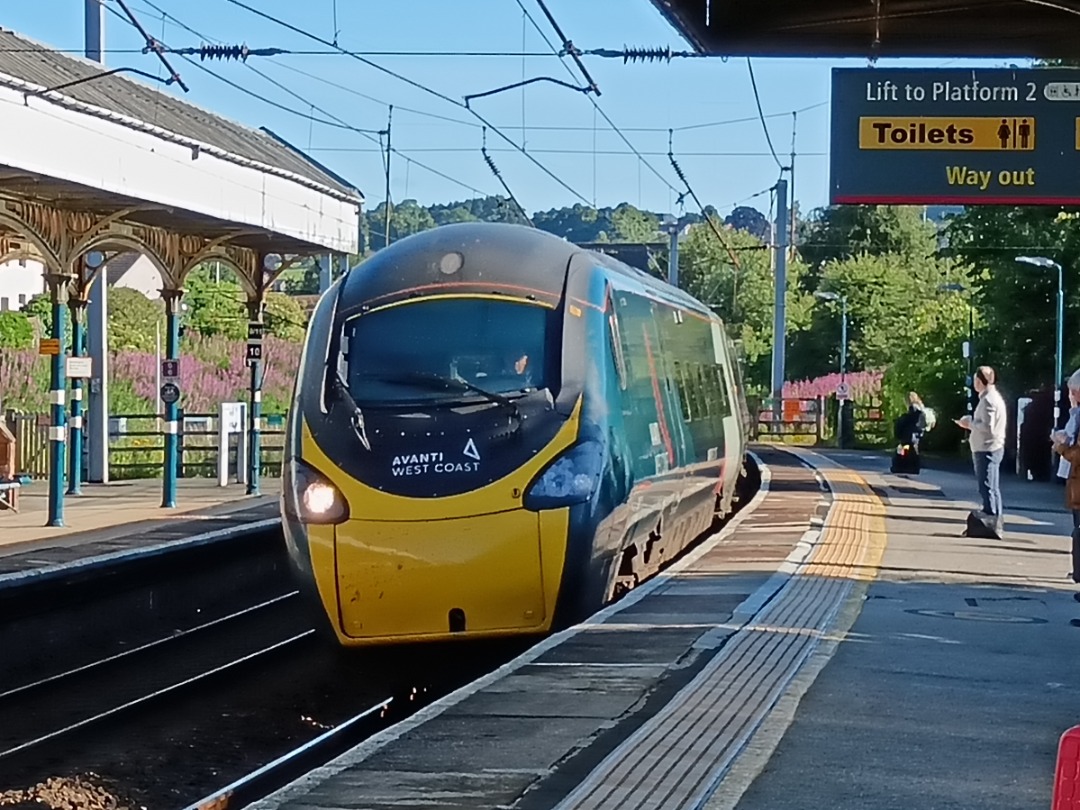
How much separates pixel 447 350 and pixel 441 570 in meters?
1.60

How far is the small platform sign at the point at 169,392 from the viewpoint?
24672mm

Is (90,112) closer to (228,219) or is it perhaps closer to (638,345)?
(228,219)

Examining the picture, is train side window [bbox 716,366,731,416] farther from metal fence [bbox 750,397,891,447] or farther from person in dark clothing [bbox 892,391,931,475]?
metal fence [bbox 750,397,891,447]

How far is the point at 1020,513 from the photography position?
24797 mm

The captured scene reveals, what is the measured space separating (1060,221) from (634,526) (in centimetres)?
3237

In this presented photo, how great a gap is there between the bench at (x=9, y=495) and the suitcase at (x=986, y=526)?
478 inches

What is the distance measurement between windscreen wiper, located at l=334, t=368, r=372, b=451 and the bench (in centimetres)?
1271

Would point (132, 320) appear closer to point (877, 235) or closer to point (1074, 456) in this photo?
point (877, 235)

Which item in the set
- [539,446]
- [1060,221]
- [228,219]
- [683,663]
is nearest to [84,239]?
[228,219]

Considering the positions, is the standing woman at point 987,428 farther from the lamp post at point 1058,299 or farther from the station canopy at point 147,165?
the lamp post at point 1058,299

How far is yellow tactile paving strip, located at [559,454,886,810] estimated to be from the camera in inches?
261

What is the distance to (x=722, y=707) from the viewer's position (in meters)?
8.28

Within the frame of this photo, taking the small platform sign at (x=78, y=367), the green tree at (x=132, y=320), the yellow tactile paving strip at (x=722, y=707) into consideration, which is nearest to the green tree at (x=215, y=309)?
the green tree at (x=132, y=320)

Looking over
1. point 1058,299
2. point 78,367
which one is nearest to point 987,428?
point 78,367
